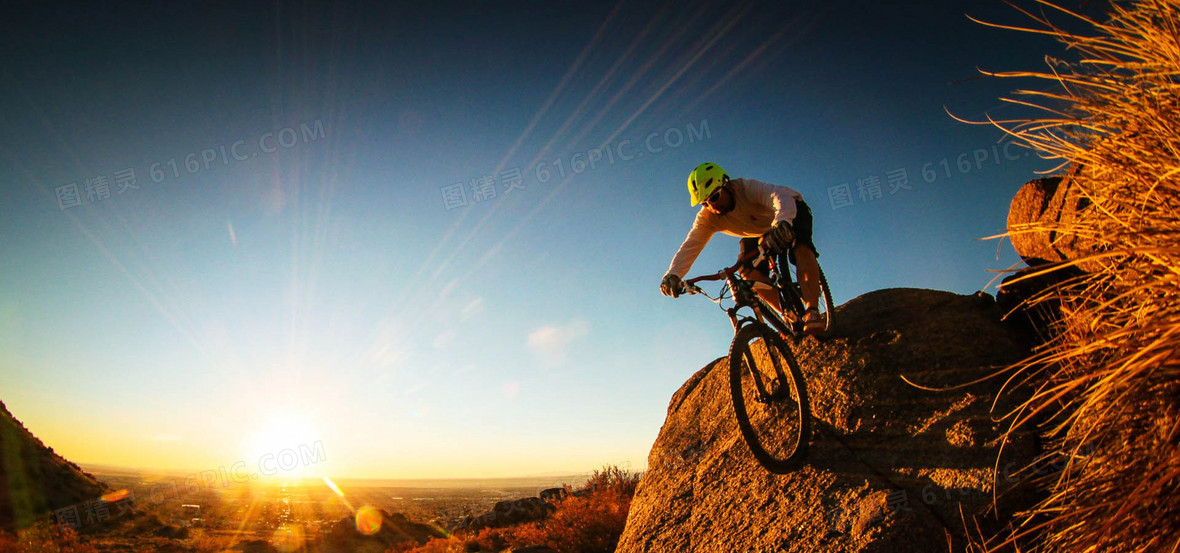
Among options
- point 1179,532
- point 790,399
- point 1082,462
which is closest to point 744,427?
point 790,399

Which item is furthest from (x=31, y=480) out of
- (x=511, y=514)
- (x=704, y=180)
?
(x=704, y=180)

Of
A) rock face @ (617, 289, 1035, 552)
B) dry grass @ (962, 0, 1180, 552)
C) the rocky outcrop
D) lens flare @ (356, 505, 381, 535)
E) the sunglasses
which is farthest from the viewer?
lens flare @ (356, 505, 381, 535)

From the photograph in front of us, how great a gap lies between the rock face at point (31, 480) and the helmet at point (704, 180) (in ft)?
81.4

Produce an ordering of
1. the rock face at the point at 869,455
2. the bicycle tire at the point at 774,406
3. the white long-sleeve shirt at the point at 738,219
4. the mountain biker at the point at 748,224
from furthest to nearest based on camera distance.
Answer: the white long-sleeve shirt at the point at 738,219, the mountain biker at the point at 748,224, the bicycle tire at the point at 774,406, the rock face at the point at 869,455

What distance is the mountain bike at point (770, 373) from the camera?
4.62m

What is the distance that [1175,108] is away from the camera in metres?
1.99

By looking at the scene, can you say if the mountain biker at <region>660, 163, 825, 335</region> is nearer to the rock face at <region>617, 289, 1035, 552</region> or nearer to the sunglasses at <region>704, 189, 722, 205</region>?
the sunglasses at <region>704, 189, 722, 205</region>

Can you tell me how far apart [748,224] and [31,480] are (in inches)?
1103

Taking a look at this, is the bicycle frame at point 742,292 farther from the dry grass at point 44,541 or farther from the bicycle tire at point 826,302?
the dry grass at point 44,541

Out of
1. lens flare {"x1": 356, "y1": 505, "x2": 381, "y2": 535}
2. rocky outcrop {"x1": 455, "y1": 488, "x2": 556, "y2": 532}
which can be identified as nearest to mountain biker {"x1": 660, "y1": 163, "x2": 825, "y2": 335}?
rocky outcrop {"x1": 455, "y1": 488, "x2": 556, "y2": 532}

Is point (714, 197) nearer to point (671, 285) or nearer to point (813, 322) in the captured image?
point (671, 285)

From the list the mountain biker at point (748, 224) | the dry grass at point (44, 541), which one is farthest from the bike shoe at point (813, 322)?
the dry grass at point (44, 541)

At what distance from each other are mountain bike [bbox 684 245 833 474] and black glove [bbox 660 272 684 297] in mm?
88

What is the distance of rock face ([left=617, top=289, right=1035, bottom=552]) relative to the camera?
3707 millimetres
